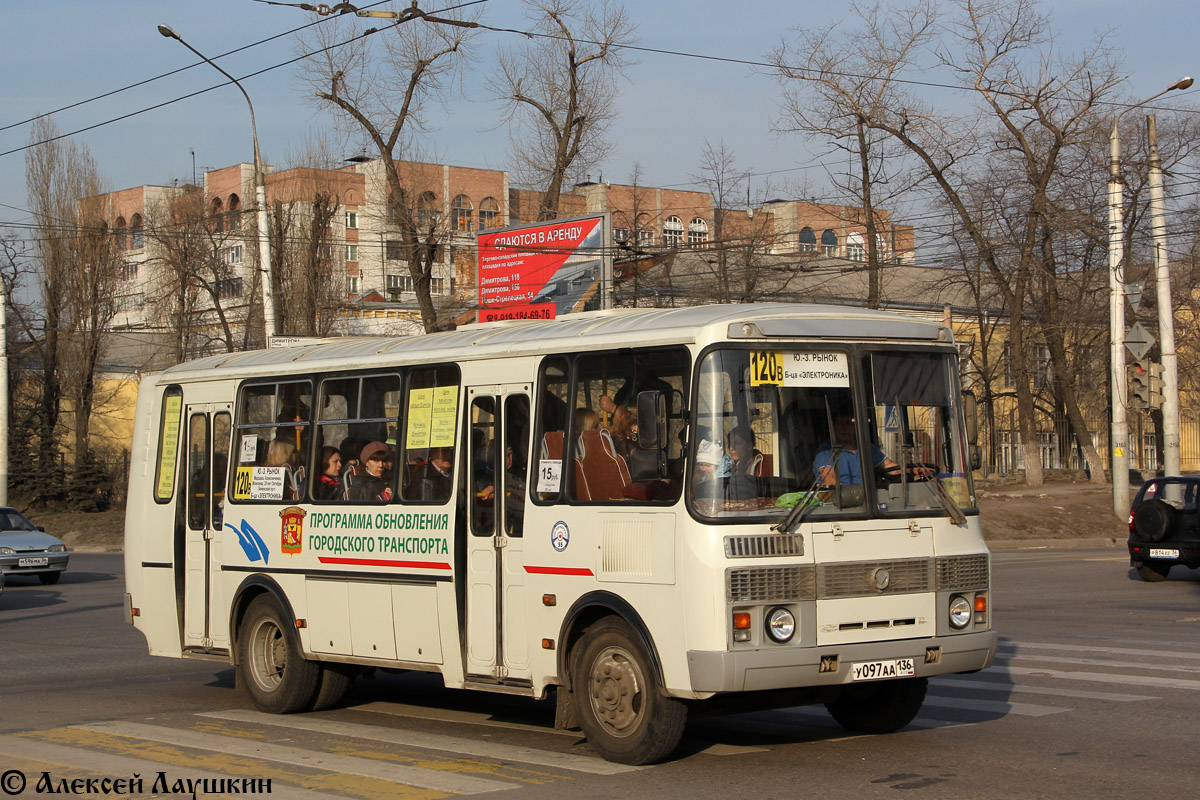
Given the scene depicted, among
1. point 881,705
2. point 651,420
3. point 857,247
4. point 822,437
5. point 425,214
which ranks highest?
point 857,247

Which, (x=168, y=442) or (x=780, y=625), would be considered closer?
(x=780, y=625)

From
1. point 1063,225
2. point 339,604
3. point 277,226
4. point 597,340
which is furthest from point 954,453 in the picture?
point 277,226

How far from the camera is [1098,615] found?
16.6 metres

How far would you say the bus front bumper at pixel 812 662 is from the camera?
7516 millimetres

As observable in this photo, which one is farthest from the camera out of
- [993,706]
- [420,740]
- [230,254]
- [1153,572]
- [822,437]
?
[230,254]

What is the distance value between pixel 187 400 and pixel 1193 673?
30.4ft

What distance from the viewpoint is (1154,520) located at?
68.1 feet

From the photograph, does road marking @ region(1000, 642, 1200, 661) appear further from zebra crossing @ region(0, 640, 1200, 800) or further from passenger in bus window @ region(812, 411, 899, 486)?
passenger in bus window @ region(812, 411, 899, 486)

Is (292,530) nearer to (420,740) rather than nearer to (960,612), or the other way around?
(420,740)

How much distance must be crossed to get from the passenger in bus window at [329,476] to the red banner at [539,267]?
21126 millimetres

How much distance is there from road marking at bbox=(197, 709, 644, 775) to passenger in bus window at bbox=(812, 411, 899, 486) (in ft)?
6.89

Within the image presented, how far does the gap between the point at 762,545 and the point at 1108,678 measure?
17.1 feet

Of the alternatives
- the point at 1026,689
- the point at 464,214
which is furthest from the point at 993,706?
the point at 464,214

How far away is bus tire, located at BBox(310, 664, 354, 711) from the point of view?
10.9m
